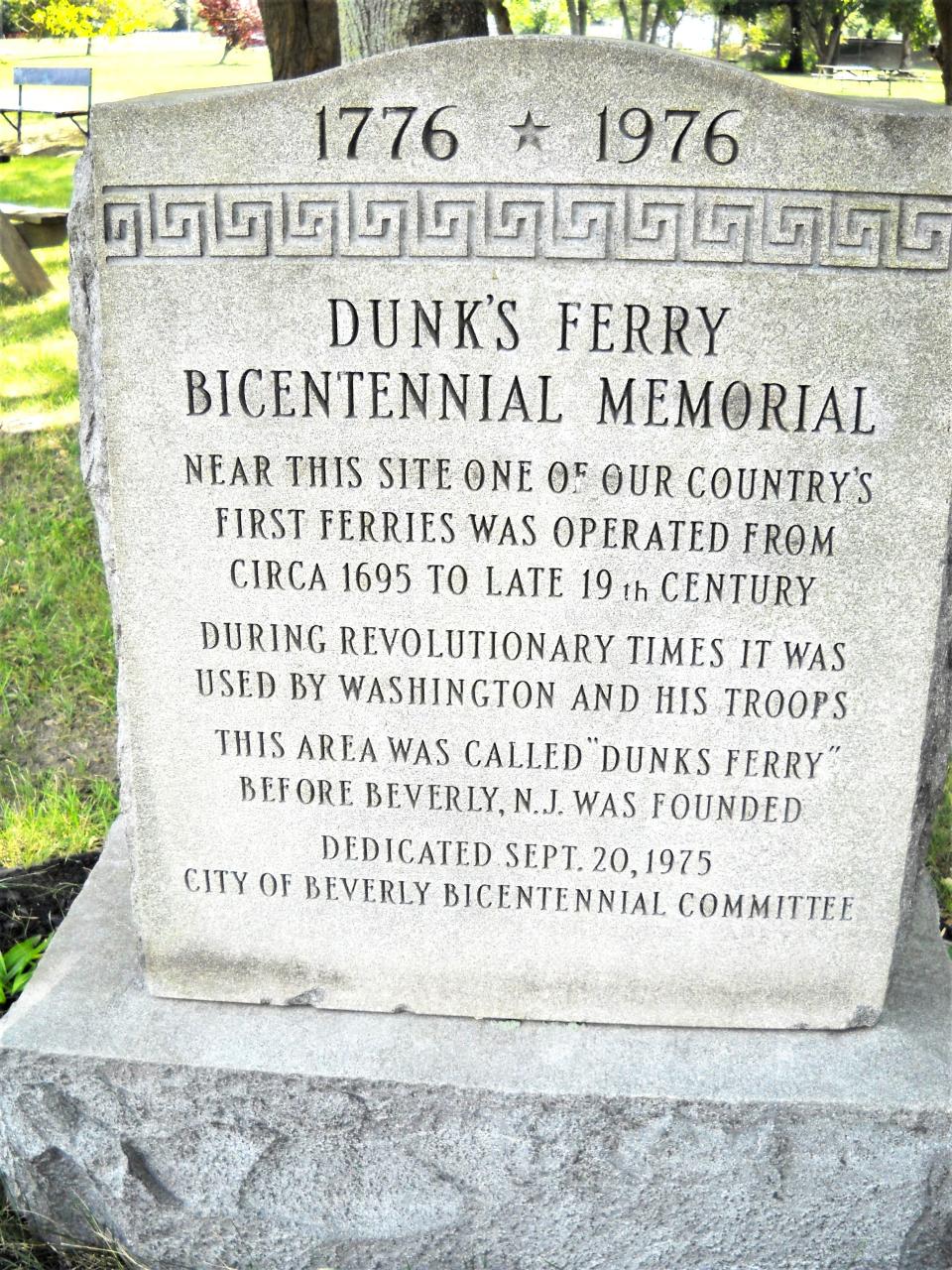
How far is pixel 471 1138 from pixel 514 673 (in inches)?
36.7

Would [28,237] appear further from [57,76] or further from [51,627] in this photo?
[51,627]

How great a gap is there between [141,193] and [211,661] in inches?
33.4

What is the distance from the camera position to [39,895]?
3.43 m

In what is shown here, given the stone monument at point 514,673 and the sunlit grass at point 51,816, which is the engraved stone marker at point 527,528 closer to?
A: the stone monument at point 514,673

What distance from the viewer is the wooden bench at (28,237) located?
9.16 m

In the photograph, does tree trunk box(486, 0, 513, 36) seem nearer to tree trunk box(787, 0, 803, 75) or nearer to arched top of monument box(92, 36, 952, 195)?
arched top of monument box(92, 36, 952, 195)

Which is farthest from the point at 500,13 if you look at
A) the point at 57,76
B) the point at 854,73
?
the point at 854,73

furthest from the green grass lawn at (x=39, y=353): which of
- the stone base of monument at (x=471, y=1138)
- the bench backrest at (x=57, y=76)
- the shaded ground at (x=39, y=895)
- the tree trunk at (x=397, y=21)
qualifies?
the stone base of monument at (x=471, y=1138)

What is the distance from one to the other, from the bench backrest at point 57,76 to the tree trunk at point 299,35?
886 cm

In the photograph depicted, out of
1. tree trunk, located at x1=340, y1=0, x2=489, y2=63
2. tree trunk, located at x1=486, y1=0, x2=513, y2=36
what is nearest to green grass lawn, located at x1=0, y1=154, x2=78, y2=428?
tree trunk, located at x1=486, y1=0, x2=513, y2=36

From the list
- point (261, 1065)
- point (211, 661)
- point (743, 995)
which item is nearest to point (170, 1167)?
point (261, 1065)

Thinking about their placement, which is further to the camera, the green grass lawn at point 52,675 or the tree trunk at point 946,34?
the tree trunk at point 946,34

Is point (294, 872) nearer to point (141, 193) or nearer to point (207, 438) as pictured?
point (207, 438)

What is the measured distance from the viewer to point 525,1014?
2646 millimetres
